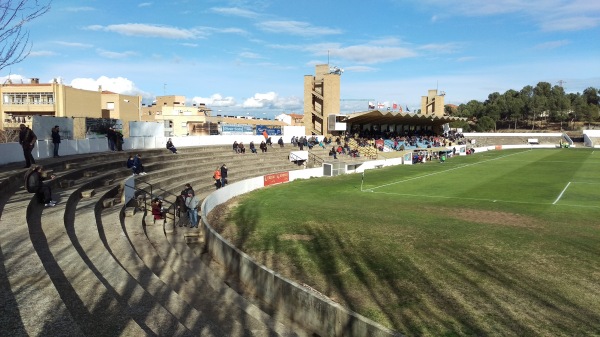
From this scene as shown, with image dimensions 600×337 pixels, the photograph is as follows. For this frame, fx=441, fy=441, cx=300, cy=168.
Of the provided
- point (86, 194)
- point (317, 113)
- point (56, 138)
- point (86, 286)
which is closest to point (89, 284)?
point (86, 286)

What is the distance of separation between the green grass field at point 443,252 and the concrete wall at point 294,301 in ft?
4.57

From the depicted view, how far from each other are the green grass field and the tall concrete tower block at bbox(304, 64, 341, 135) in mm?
34392

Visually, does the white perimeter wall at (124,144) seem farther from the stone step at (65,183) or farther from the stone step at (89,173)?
the stone step at (65,183)

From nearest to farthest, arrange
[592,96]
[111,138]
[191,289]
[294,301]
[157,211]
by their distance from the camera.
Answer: [294,301] < [191,289] < [157,211] < [111,138] < [592,96]

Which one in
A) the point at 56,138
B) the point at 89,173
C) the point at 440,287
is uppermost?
the point at 56,138

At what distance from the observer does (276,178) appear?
35250mm

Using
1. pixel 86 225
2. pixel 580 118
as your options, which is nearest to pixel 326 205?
pixel 86 225

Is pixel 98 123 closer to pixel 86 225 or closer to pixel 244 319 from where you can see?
pixel 86 225

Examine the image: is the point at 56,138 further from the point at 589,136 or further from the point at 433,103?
the point at 589,136

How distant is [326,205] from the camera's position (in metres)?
25.5

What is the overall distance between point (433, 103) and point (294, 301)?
96.7 m

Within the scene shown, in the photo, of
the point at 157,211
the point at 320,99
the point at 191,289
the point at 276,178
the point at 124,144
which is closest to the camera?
the point at 191,289

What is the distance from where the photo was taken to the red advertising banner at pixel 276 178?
112 ft

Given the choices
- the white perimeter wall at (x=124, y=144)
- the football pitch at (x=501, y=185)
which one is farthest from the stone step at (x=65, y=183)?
the football pitch at (x=501, y=185)
